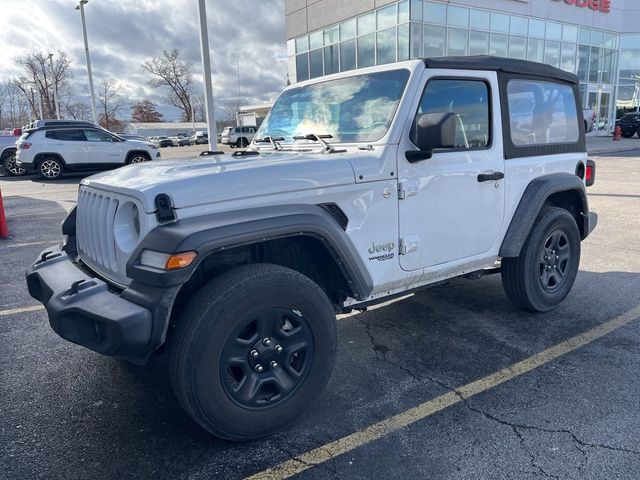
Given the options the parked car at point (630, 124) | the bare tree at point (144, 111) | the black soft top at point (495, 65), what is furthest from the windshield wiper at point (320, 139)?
the bare tree at point (144, 111)

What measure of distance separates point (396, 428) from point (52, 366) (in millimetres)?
2467

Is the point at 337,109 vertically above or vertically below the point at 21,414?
above

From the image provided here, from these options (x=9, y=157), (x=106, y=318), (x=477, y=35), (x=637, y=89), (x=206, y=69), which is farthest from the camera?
(x=637, y=89)

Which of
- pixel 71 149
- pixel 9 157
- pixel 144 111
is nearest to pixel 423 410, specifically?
pixel 71 149

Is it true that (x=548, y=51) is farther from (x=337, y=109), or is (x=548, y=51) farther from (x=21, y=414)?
(x=21, y=414)

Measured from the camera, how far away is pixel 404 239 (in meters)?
3.15

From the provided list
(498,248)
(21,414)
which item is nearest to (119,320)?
(21,414)

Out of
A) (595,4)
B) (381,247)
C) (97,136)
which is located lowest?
(381,247)

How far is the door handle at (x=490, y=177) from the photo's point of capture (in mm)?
3541

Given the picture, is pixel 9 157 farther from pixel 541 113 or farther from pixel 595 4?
pixel 595 4

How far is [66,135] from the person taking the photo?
15789 millimetres

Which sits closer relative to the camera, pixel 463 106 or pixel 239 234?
pixel 239 234

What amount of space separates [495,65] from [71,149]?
1527 centimetres

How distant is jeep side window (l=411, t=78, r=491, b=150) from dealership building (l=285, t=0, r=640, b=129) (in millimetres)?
20214
